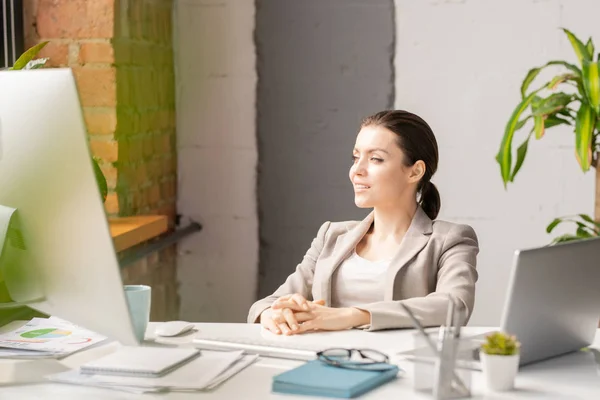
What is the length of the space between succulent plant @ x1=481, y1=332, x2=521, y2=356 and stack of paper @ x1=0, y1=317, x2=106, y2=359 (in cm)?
75

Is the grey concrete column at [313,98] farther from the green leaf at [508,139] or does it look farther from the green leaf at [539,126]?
the green leaf at [539,126]

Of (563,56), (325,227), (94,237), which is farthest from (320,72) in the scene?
(94,237)

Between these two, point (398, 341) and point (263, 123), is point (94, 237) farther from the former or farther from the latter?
point (263, 123)

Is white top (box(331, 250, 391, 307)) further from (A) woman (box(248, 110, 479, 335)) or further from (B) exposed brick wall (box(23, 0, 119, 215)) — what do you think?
(B) exposed brick wall (box(23, 0, 119, 215))

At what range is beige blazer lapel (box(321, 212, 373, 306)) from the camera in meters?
2.26

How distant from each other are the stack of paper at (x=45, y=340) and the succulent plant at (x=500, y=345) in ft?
2.48

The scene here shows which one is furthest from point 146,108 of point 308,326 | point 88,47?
point 308,326

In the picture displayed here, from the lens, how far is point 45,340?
1.71m

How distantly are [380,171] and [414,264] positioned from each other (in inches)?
10.1

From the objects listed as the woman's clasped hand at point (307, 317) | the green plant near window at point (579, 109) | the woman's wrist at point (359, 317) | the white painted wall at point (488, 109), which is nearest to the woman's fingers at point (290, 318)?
the woman's clasped hand at point (307, 317)

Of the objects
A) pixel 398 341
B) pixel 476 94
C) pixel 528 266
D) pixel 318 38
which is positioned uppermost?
pixel 318 38

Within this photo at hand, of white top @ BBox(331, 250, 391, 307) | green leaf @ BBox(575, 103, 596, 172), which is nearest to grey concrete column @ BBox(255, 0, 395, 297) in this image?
green leaf @ BBox(575, 103, 596, 172)

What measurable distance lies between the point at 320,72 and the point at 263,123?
294mm

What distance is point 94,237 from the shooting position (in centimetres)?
118
